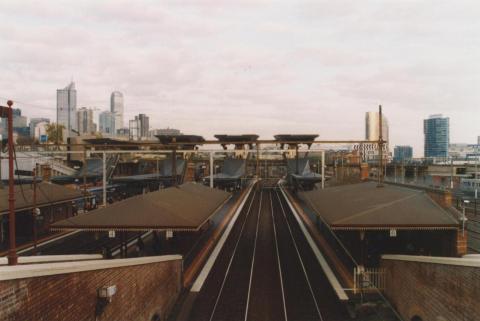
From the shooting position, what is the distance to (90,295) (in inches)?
384

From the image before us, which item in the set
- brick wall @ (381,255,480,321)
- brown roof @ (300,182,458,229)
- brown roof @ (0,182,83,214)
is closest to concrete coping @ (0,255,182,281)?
brown roof @ (300,182,458,229)

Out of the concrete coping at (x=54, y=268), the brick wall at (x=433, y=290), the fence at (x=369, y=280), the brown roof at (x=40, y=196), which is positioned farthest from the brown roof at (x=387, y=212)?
the brown roof at (x=40, y=196)

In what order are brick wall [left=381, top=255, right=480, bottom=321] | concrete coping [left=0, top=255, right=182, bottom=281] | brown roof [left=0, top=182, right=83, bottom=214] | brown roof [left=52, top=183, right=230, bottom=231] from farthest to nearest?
brown roof [left=0, top=182, right=83, bottom=214] → brown roof [left=52, top=183, right=230, bottom=231] → brick wall [left=381, top=255, right=480, bottom=321] → concrete coping [left=0, top=255, right=182, bottom=281]

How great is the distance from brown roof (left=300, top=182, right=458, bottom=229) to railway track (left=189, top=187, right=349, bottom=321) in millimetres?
3057

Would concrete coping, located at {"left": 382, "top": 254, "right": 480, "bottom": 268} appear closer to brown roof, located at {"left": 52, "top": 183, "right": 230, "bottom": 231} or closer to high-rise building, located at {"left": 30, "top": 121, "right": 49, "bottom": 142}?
brown roof, located at {"left": 52, "top": 183, "right": 230, "bottom": 231}

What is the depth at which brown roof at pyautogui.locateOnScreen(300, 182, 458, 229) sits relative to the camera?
16297 millimetres

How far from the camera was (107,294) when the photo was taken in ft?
33.1

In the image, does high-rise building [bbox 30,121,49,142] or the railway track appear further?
high-rise building [bbox 30,121,49,142]

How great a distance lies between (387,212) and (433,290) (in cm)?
601

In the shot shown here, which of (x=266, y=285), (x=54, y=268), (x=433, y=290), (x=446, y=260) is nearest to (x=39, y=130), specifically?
(x=266, y=285)

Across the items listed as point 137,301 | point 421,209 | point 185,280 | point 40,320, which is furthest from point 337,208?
point 40,320

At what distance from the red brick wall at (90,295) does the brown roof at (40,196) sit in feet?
46.1

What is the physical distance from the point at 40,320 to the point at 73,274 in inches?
55.3

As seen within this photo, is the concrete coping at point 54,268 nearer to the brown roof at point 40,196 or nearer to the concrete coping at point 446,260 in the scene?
the concrete coping at point 446,260
